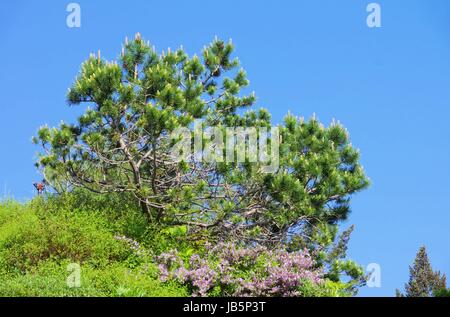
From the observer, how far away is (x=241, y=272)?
11.8 metres

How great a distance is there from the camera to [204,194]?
44.4ft

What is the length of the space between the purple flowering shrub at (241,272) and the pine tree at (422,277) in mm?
14373

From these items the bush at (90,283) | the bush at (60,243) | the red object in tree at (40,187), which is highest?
the red object in tree at (40,187)

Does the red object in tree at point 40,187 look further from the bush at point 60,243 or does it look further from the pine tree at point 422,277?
the pine tree at point 422,277

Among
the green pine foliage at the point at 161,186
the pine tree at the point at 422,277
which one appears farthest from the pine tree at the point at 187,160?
the pine tree at the point at 422,277

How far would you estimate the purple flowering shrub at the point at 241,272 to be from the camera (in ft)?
37.0

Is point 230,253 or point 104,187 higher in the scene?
point 104,187

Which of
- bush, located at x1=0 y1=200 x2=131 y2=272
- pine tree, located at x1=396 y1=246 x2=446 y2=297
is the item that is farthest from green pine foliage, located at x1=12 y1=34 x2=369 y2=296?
pine tree, located at x1=396 y1=246 x2=446 y2=297

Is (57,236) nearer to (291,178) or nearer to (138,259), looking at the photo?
(138,259)

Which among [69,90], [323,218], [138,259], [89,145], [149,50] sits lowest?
[138,259]

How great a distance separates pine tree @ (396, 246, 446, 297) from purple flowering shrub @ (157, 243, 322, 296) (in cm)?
1437

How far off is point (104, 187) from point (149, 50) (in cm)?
301
